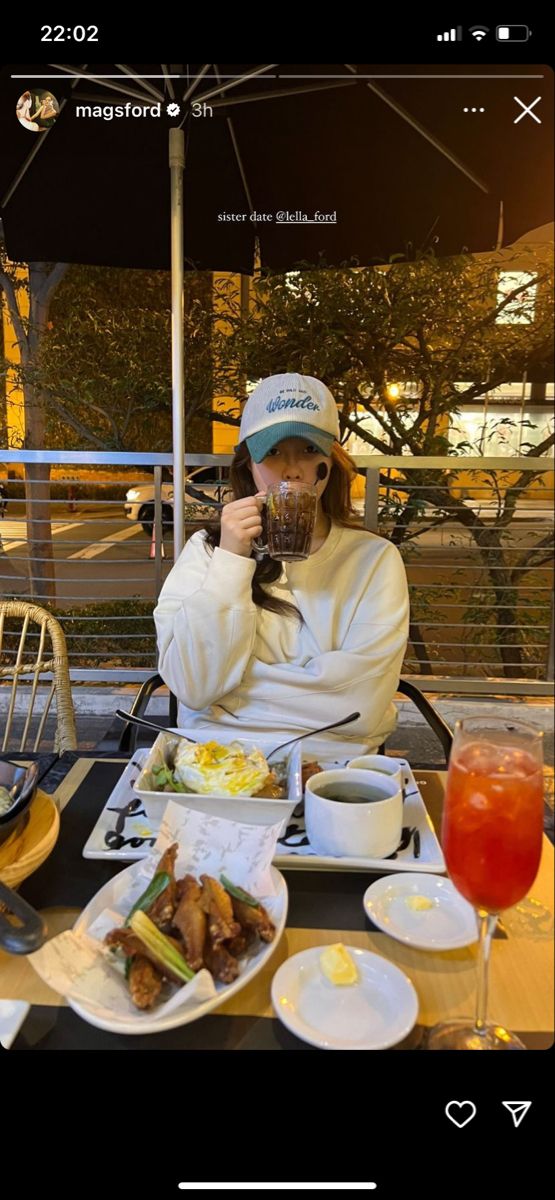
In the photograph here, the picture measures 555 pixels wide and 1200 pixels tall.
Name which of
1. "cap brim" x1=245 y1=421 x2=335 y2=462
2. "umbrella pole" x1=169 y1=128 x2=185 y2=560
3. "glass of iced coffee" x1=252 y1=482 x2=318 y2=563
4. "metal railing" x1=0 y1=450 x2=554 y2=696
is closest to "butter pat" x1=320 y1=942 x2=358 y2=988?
"glass of iced coffee" x1=252 y1=482 x2=318 y2=563

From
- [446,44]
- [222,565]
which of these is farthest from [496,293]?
[446,44]

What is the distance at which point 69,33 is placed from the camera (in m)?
0.64

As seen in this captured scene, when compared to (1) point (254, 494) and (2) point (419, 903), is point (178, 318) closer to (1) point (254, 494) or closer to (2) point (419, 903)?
(1) point (254, 494)

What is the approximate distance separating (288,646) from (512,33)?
953mm

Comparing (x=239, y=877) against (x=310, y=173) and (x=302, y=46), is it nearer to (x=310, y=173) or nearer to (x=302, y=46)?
(x=302, y=46)

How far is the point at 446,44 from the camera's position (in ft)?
2.08

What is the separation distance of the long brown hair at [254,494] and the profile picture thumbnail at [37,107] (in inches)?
22.8

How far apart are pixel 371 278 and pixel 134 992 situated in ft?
9.37

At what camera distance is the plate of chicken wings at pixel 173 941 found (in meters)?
0.53

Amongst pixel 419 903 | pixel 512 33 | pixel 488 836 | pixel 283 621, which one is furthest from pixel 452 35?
pixel 283 621

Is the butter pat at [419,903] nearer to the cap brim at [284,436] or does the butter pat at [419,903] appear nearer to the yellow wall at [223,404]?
the cap brim at [284,436]

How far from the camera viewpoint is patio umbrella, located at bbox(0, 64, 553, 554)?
107 cm
